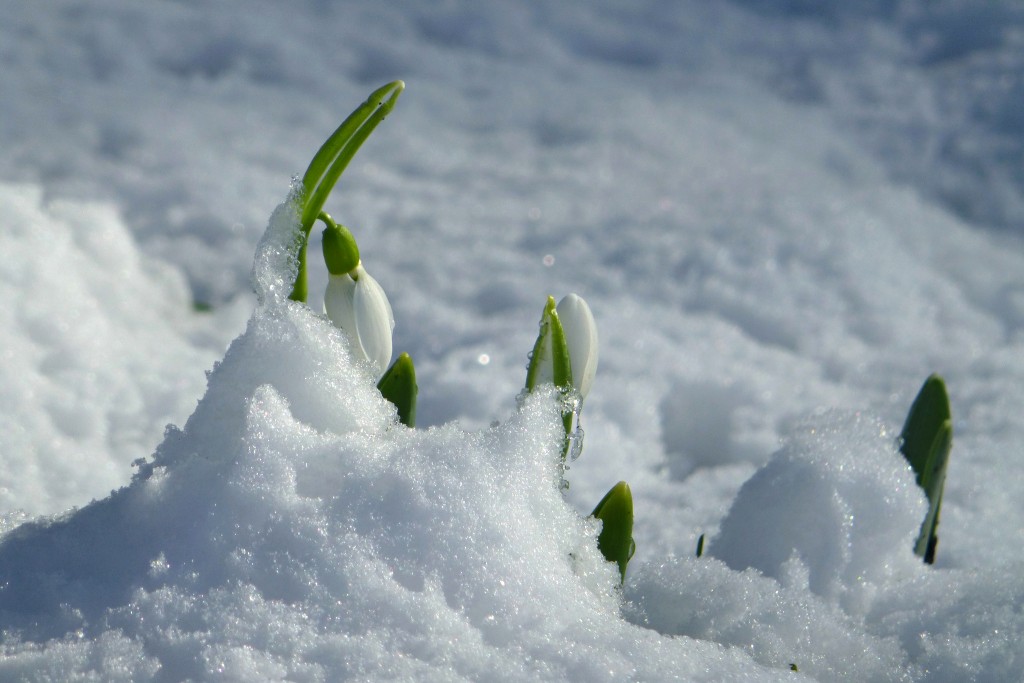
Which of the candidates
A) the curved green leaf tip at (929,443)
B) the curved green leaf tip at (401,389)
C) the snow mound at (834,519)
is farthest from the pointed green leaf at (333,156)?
the curved green leaf tip at (929,443)

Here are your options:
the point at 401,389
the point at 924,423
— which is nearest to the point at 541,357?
the point at 401,389

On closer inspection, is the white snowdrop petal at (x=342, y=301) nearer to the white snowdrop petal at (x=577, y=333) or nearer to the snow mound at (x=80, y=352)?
the white snowdrop petal at (x=577, y=333)

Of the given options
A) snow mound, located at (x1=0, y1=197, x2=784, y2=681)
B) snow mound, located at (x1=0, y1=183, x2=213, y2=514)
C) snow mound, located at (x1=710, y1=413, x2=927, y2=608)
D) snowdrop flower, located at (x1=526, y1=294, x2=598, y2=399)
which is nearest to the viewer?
A: snow mound, located at (x1=0, y1=197, x2=784, y2=681)

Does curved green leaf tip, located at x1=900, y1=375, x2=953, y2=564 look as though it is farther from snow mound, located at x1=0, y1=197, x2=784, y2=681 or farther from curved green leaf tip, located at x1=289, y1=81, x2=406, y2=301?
curved green leaf tip, located at x1=289, y1=81, x2=406, y2=301

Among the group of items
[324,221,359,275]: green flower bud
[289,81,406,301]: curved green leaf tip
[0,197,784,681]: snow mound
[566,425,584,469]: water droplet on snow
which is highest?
[289,81,406,301]: curved green leaf tip

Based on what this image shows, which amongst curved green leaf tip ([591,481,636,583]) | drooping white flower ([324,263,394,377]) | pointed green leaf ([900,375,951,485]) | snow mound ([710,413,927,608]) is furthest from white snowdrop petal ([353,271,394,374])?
pointed green leaf ([900,375,951,485])

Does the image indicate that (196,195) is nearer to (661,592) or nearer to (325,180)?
(325,180)
